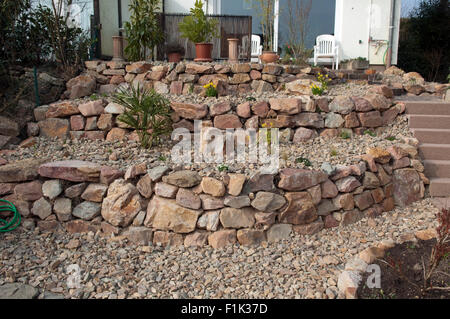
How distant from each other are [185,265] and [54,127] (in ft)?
8.79

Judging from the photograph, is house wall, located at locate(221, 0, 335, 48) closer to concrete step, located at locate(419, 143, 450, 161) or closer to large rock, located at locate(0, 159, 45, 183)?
concrete step, located at locate(419, 143, 450, 161)

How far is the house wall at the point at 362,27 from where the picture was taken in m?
8.29

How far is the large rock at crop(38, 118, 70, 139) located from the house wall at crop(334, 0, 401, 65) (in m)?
6.22

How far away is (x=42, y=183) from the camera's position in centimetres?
368

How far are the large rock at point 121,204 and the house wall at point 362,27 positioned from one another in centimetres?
650

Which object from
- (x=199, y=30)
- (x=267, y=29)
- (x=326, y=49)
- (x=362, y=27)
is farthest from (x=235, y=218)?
(x=362, y=27)

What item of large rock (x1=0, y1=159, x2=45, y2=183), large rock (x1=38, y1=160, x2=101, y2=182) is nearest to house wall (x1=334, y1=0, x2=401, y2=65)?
large rock (x1=38, y1=160, x2=101, y2=182)

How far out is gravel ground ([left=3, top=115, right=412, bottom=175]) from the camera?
151 inches

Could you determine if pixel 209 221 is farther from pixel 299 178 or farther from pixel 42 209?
pixel 42 209

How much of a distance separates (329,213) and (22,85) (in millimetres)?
4218

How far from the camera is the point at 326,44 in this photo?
27.0 ft

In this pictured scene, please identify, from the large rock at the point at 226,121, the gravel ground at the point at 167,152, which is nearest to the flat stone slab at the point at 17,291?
the gravel ground at the point at 167,152

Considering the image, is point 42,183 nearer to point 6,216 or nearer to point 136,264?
point 6,216
